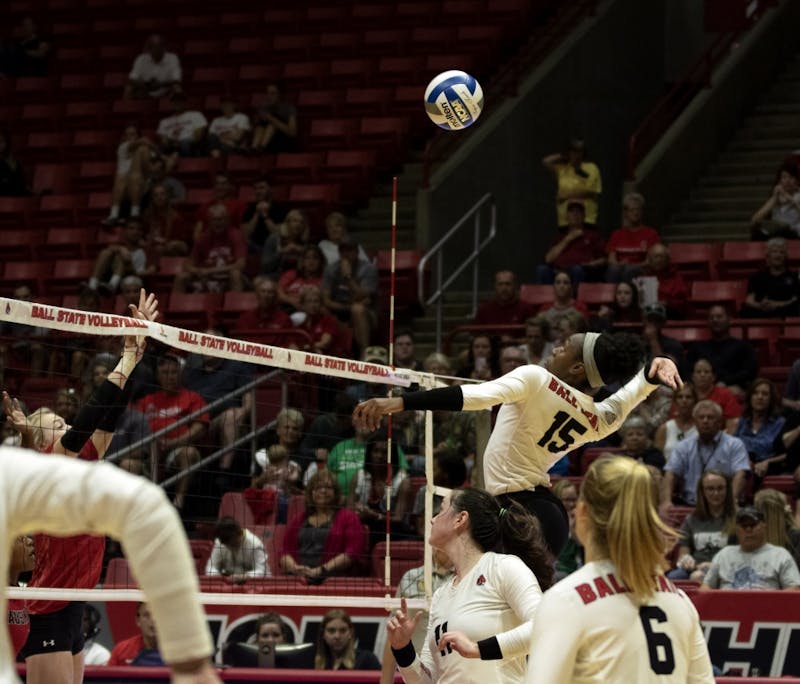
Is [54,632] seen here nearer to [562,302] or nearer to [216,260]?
[562,302]

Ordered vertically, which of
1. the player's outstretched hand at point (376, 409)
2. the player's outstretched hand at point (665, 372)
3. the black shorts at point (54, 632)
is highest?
the player's outstretched hand at point (665, 372)

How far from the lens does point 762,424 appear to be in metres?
12.5

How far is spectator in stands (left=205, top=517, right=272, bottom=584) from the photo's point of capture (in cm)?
1084

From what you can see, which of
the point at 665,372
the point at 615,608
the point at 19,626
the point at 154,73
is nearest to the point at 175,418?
the point at 19,626

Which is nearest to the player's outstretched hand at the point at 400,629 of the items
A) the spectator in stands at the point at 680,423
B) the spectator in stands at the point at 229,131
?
the spectator in stands at the point at 680,423

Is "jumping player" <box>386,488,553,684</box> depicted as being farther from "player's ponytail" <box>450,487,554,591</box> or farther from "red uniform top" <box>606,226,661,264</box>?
"red uniform top" <box>606,226,661,264</box>

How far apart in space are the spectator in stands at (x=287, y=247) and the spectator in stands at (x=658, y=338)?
4.23 meters

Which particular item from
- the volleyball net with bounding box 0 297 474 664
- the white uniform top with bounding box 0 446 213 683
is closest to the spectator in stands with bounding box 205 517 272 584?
the volleyball net with bounding box 0 297 474 664

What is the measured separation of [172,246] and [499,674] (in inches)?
470

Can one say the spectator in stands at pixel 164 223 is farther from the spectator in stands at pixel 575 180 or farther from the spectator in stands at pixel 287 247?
the spectator in stands at pixel 575 180

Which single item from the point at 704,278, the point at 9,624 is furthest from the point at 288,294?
the point at 9,624

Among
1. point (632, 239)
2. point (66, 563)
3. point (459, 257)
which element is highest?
point (459, 257)

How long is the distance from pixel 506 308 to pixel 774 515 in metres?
5.23

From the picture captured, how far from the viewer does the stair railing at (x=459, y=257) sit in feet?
53.3
